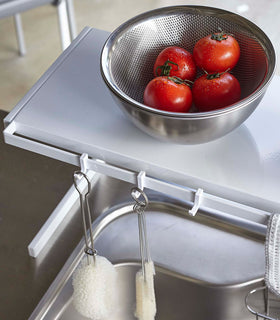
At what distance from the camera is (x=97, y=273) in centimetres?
70

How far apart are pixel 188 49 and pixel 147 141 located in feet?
0.51

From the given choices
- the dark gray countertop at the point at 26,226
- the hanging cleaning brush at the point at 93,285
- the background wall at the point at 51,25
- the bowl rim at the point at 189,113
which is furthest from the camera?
the background wall at the point at 51,25

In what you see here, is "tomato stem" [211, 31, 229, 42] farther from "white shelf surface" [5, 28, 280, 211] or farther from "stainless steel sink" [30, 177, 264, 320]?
"stainless steel sink" [30, 177, 264, 320]

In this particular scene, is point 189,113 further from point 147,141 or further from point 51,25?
point 51,25

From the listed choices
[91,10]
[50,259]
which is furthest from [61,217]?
[91,10]

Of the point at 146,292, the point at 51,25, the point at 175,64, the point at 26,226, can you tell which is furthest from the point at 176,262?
the point at 51,25

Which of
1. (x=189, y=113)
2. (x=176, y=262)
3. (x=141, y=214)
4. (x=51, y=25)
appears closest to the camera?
(x=189, y=113)

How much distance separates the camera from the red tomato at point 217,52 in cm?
60

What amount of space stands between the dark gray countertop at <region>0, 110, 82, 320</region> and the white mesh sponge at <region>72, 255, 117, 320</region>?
0.12 meters

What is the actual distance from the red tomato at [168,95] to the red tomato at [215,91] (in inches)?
0.5

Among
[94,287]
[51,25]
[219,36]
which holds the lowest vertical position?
[94,287]

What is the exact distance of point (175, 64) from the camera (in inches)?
23.8

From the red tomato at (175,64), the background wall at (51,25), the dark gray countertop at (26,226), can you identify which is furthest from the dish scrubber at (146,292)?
the background wall at (51,25)

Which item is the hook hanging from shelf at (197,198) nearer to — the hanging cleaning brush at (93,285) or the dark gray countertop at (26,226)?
the hanging cleaning brush at (93,285)
